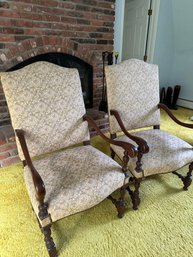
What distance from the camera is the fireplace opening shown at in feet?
6.58

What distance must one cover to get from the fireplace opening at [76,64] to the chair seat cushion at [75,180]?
1264 millimetres

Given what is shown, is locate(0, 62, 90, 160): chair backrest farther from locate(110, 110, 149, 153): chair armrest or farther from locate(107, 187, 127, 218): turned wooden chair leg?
locate(107, 187, 127, 218): turned wooden chair leg

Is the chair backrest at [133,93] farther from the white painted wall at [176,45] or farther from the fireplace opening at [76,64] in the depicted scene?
the white painted wall at [176,45]

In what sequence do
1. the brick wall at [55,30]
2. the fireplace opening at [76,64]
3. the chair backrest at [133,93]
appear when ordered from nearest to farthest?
the chair backrest at [133,93] → the brick wall at [55,30] → the fireplace opening at [76,64]

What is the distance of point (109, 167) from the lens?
3.74 feet

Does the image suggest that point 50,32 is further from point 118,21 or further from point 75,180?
point 75,180

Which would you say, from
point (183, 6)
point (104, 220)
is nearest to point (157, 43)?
point (183, 6)

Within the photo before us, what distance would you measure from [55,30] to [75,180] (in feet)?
5.47

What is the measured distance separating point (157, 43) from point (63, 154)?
121 inches

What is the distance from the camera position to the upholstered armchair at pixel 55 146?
0.95 m

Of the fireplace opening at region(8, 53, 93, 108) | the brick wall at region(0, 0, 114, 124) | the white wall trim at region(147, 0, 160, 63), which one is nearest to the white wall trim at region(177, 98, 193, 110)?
the white wall trim at region(147, 0, 160, 63)

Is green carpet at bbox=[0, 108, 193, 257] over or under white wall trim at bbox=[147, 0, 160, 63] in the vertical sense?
under

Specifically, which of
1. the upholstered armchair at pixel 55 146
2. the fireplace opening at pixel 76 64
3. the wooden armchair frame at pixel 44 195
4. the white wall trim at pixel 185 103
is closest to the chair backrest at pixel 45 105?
the upholstered armchair at pixel 55 146

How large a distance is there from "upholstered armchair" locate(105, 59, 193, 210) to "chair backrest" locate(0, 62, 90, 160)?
29cm
